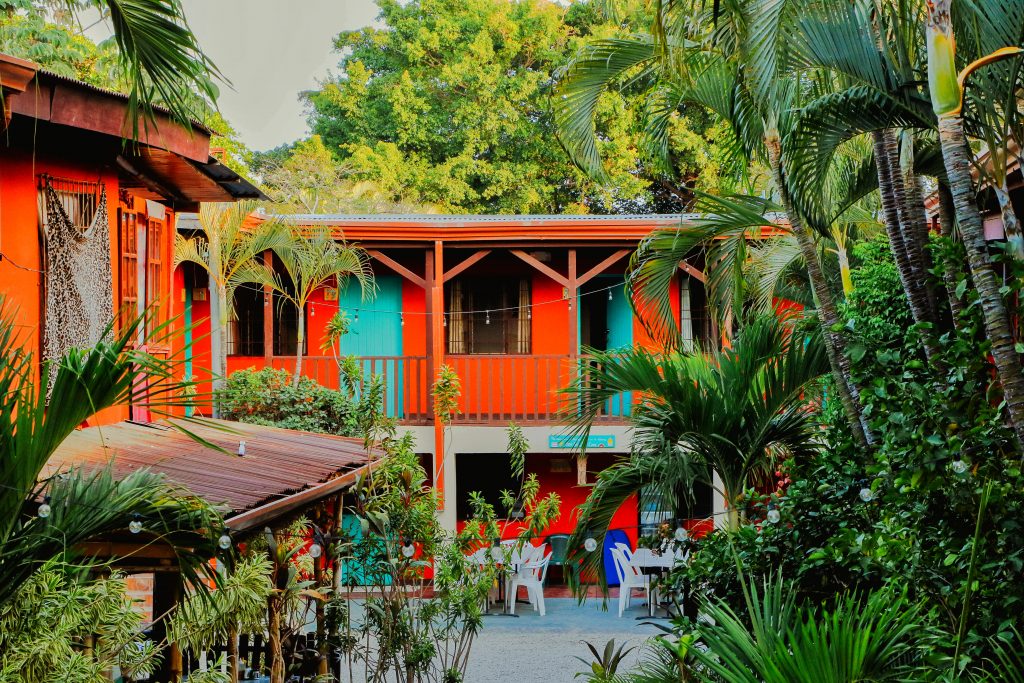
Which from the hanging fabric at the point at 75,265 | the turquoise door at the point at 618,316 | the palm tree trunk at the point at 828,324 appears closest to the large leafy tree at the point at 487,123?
the turquoise door at the point at 618,316

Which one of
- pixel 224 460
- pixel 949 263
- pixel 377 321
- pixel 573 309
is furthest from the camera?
pixel 377 321

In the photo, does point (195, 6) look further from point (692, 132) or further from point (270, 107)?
point (270, 107)

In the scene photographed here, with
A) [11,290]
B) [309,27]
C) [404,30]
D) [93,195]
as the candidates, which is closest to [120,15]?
[11,290]

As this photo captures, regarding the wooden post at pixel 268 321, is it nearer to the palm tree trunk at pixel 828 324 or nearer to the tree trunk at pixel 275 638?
the tree trunk at pixel 275 638

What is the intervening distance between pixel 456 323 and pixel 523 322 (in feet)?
3.24

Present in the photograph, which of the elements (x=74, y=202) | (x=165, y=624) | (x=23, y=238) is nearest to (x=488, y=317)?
(x=74, y=202)

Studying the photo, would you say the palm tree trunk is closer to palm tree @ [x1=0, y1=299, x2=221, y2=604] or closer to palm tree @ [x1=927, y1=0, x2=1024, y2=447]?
palm tree @ [x1=927, y1=0, x2=1024, y2=447]

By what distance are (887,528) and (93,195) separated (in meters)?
5.68

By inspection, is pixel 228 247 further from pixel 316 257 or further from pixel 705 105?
pixel 705 105

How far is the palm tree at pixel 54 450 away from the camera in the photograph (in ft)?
11.4

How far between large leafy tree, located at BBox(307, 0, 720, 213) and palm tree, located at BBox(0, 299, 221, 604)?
19.0m

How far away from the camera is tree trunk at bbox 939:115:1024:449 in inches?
150

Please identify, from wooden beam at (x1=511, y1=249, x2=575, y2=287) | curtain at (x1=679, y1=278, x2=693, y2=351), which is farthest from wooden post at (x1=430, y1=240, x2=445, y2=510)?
curtain at (x1=679, y1=278, x2=693, y2=351)

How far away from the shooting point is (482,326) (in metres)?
15.6
